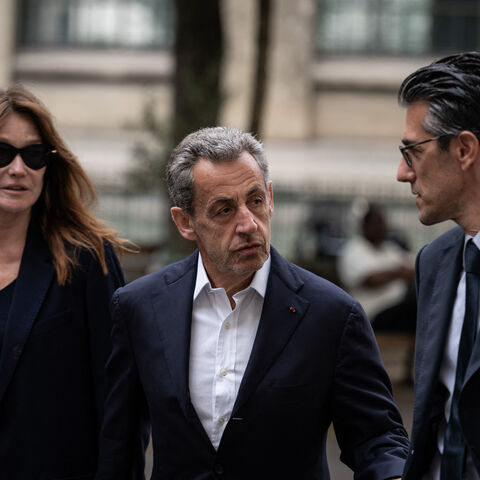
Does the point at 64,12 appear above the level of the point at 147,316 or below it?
above

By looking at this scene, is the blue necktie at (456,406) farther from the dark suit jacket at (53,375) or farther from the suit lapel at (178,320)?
the dark suit jacket at (53,375)

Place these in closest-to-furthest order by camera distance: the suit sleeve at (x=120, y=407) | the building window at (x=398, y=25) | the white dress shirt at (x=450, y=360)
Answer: the white dress shirt at (x=450, y=360)
the suit sleeve at (x=120, y=407)
the building window at (x=398, y=25)

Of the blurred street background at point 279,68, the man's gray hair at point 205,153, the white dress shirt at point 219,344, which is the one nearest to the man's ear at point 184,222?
the man's gray hair at point 205,153

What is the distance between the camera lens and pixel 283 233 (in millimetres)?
18031

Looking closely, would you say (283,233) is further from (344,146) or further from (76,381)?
(76,381)

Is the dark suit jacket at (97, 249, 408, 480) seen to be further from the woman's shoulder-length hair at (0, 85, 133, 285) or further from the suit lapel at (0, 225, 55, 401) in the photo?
the woman's shoulder-length hair at (0, 85, 133, 285)

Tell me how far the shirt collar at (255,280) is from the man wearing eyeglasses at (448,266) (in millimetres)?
549

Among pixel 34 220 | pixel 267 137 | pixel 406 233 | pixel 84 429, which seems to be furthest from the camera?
pixel 267 137

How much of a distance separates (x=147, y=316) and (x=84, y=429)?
68 cm

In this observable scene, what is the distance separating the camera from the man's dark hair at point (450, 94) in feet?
8.77

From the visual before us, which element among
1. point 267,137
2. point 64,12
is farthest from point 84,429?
point 64,12

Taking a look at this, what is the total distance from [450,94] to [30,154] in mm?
1773

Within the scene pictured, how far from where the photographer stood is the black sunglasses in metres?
3.71

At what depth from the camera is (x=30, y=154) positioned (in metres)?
3.76
